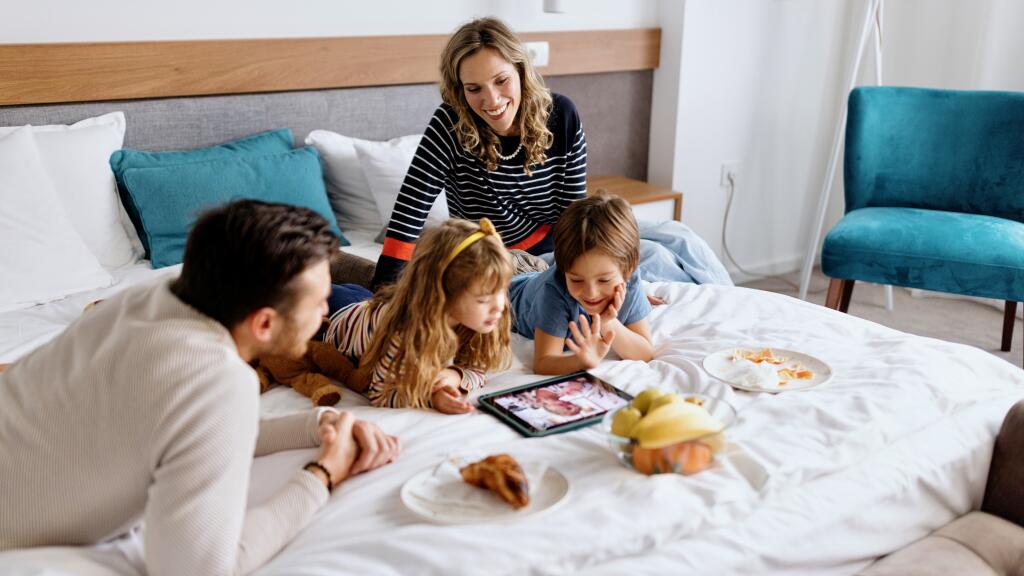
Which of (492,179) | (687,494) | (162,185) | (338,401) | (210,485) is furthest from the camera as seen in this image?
(162,185)

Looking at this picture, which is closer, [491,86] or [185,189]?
[491,86]

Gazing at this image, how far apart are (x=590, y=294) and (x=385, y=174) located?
1273mm

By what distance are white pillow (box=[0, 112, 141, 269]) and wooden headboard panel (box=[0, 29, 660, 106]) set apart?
0.12 meters

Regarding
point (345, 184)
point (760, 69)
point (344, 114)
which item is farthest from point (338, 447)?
point (760, 69)

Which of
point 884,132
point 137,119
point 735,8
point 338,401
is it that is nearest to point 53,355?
point 338,401

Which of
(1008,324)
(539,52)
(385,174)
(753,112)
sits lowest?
(1008,324)

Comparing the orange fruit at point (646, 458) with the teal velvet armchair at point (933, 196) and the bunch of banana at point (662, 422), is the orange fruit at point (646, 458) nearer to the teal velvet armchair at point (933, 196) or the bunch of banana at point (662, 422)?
Result: the bunch of banana at point (662, 422)

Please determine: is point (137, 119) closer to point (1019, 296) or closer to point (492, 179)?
point (492, 179)

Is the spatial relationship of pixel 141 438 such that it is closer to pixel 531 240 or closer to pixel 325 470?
pixel 325 470

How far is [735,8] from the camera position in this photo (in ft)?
12.3

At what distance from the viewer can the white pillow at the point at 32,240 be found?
226 cm

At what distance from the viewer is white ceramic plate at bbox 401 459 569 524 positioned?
1.29 metres

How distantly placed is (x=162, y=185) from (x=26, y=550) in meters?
1.55

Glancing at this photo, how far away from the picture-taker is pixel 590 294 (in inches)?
72.9
